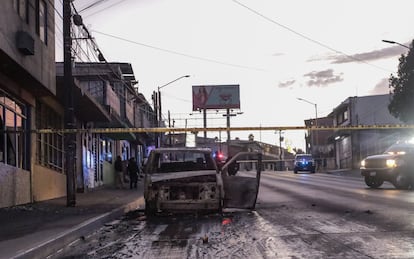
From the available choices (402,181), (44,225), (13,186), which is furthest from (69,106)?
(402,181)

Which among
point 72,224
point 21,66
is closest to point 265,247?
point 72,224

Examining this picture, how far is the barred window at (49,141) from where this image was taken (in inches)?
756

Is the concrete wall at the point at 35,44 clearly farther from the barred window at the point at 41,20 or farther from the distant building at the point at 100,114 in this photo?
the distant building at the point at 100,114

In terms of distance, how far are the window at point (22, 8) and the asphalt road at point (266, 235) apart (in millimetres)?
6224

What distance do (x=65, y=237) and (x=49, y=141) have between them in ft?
39.6

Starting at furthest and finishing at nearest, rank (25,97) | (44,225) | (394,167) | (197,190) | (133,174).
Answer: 1. (133,174)
2. (394,167)
3. (25,97)
4. (197,190)
5. (44,225)

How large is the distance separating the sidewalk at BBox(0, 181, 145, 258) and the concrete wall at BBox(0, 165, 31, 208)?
0.26 m

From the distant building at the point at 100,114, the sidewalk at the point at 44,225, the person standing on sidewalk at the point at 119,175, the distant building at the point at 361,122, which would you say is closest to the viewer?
the sidewalk at the point at 44,225

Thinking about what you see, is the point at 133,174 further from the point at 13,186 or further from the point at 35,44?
the point at 35,44

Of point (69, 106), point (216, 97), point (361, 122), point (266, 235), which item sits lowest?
point (266, 235)

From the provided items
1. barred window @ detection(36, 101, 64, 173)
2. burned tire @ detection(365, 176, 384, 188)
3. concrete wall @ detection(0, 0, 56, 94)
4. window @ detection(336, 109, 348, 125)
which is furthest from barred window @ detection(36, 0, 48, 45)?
window @ detection(336, 109, 348, 125)

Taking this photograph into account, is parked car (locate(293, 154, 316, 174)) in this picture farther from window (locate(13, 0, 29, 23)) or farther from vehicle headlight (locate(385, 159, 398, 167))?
window (locate(13, 0, 29, 23))

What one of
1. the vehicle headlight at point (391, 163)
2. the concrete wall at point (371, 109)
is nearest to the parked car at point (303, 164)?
the concrete wall at point (371, 109)

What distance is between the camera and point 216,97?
8044 cm
